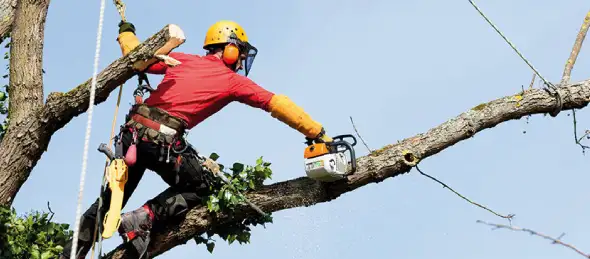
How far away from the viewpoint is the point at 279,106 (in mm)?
6324

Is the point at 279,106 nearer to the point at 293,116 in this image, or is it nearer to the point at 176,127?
the point at 293,116

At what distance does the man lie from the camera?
6215mm

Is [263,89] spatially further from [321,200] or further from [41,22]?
[41,22]

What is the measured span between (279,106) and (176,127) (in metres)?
0.70

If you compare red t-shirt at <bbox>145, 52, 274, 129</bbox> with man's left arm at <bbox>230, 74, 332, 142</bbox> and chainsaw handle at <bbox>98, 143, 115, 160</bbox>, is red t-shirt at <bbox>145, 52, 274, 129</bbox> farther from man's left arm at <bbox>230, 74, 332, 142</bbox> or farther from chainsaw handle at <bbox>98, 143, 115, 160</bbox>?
chainsaw handle at <bbox>98, 143, 115, 160</bbox>

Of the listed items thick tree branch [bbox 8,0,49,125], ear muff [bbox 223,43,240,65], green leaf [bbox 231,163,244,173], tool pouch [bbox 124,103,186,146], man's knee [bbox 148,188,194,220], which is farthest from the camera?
thick tree branch [bbox 8,0,49,125]

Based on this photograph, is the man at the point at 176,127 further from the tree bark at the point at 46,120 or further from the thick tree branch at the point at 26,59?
the thick tree branch at the point at 26,59

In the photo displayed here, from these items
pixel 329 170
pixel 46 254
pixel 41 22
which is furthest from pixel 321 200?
pixel 41 22

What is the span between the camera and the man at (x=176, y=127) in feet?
20.4

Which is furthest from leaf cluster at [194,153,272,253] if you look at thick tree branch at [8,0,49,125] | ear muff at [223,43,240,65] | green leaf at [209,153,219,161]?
thick tree branch at [8,0,49,125]

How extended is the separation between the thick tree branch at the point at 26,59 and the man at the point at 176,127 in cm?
98

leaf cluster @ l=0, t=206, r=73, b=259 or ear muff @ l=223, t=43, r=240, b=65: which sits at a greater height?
ear muff @ l=223, t=43, r=240, b=65

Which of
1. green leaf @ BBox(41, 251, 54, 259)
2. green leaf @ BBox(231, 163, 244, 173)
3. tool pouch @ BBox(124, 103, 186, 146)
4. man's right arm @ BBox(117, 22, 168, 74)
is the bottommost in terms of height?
green leaf @ BBox(41, 251, 54, 259)

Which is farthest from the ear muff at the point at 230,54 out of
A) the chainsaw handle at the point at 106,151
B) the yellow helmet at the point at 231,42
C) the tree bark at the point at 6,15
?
the tree bark at the point at 6,15
